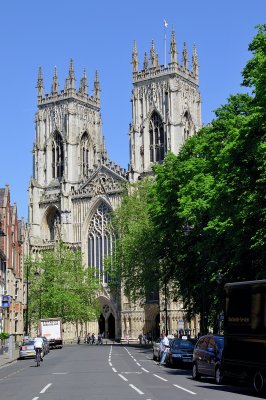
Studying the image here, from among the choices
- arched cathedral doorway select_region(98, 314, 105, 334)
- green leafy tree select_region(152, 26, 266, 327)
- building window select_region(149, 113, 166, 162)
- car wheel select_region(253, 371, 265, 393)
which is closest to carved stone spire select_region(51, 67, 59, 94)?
building window select_region(149, 113, 166, 162)

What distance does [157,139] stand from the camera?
96625mm

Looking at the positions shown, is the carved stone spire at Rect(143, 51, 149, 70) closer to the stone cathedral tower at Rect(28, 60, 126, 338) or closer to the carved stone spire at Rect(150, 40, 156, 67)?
the carved stone spire at Rect(150, 40, 156, 67)

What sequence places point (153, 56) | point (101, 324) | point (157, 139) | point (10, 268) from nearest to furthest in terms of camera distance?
1. point (10, 268)
2. point (157, 139)
3. point (101, 324)
4. point (153, 56)

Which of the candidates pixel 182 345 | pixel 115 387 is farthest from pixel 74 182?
pixel 115 387

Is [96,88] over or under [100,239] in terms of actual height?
over

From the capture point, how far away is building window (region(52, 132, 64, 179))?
105875 millimetres

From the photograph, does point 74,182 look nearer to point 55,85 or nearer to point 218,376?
point 55,85

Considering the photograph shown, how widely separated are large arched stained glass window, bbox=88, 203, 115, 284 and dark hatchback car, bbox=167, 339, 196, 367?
204ft

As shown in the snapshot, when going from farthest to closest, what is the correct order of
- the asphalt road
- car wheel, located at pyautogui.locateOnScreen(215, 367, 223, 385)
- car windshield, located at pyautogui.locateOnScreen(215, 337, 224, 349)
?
car windshield, located at pyautogui.locateOnScreen(215, 337, 224, 349) → car wheel, located at pyautogui.locateOnScreen(215, 367, 223, 385) → the asphalt road

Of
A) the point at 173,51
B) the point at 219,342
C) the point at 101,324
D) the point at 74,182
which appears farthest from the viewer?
the point at 74,182

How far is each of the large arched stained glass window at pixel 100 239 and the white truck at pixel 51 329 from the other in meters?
25.5

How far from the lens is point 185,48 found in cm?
10169

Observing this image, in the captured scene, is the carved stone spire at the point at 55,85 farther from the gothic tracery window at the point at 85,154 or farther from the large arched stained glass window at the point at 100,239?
the large arched stained glass window at the point at 100,239

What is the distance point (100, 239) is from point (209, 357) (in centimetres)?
7407
